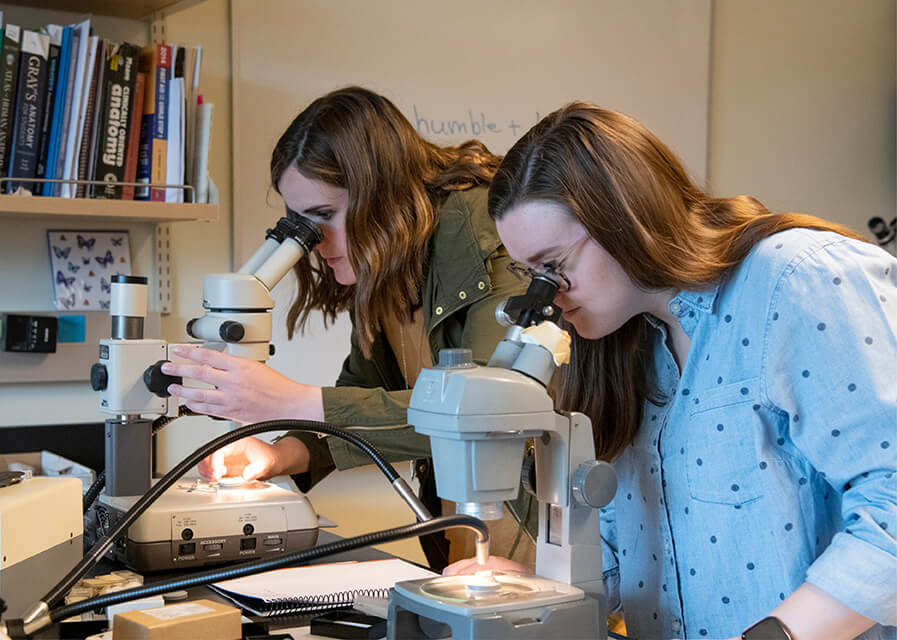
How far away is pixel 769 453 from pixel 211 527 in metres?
0.81

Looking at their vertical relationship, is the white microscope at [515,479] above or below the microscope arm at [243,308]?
below

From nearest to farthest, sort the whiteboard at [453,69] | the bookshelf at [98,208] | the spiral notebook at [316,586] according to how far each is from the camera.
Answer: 1. the spiral notebook at [316,586]
2. the bookshelf at [98,208]
3. the whiteboard at [453,69]

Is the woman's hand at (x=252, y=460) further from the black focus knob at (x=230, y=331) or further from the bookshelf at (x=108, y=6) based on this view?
the bookshelf at (x=108, y=6)

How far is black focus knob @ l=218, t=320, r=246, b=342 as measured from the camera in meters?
Result: 1.34

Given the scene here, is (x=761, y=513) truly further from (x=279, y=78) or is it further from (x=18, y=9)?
(x=18, y=9)

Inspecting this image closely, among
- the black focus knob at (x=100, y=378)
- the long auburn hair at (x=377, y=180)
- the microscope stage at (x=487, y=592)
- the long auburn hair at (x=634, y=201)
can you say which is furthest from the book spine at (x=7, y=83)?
the microscope stage at (x=487, y=592)

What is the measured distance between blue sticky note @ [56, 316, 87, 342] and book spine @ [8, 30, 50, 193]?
0.34 metres

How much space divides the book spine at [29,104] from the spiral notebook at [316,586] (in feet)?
3.45

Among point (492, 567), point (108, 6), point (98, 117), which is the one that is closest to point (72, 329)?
point (98, 117)

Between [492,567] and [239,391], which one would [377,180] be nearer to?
Result: [239,391]

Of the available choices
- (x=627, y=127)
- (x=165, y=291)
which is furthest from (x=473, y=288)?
(x=165, y=291)

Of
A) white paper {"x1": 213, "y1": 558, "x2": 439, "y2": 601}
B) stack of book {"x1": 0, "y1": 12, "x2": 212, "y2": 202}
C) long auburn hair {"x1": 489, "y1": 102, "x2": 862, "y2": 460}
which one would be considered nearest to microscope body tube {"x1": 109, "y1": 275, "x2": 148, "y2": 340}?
white paper {"x1": 213, "y1": 558, "x2": 439, "y2": 601}

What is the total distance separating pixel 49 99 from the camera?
1944 millimetres

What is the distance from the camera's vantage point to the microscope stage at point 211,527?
54.8 inches
